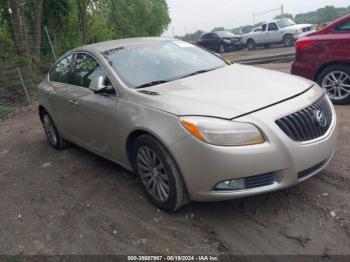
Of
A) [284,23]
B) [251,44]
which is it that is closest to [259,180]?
[284,23]

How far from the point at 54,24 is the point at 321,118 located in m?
15.4

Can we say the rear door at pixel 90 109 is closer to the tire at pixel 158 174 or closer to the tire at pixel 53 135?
the tire at pixel 158 174

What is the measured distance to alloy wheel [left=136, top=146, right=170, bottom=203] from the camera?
11.8ft

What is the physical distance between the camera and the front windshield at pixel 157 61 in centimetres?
424

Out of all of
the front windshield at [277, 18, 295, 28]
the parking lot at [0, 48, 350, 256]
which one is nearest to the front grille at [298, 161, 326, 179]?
the parking lot at [0, 48, 350, 256]

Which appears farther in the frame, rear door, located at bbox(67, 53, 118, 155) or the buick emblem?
rear door, located at bbox(67, 53, 118, 155)

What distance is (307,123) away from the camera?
3338 millimetres

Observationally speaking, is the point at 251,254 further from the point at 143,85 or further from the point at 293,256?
the point at 143,85

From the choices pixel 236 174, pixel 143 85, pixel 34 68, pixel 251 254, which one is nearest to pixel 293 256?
pixel 251 254

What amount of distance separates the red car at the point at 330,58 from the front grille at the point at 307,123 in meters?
2.98

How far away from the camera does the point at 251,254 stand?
3045 millimetres

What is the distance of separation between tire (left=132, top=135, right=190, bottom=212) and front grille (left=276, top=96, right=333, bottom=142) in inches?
39.1

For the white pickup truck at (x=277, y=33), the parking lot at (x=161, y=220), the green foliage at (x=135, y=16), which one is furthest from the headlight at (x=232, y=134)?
the green foliage at (x=135, y=16)

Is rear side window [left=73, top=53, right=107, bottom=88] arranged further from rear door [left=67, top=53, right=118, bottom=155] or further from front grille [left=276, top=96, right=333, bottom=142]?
front grille [left=276, top=96, right=333, bottom=142]
